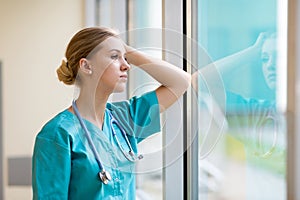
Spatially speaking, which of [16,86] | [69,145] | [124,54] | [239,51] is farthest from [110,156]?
[16,86]

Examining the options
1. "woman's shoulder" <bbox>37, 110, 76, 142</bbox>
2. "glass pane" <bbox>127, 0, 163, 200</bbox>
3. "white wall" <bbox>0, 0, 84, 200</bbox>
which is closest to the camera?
"glass pane" <bbox>127, 0, 163, 200</bbox>

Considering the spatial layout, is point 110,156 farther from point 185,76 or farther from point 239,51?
point 239,51

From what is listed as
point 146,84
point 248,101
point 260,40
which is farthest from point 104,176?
point 260,40

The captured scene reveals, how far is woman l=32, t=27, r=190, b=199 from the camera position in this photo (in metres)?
1.17

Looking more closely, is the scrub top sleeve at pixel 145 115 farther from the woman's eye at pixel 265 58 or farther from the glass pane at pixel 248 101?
the woman's eye at pixel 265 58

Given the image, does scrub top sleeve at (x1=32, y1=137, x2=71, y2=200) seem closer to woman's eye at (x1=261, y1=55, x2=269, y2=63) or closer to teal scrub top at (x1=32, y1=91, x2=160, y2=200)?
teal scrub top at (x1=32, y1=91, x2=160, y2=200)

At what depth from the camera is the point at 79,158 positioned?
1221mm

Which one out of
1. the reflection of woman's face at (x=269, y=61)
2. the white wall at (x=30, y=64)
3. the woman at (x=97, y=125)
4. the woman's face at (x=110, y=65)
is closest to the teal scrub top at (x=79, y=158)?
the woman at (x=97, y=125)

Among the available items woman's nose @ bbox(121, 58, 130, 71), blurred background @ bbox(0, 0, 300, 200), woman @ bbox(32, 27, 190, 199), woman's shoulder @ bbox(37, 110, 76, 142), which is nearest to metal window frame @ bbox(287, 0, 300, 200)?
blurred background @ bbox(0, 0, 300, 200)

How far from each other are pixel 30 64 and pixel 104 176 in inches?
65.4

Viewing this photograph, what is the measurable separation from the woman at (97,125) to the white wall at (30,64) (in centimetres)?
150

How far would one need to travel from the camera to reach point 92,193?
1.22 meters

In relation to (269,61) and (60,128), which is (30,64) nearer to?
(60,128)

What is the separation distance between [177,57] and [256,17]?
0.23 m
